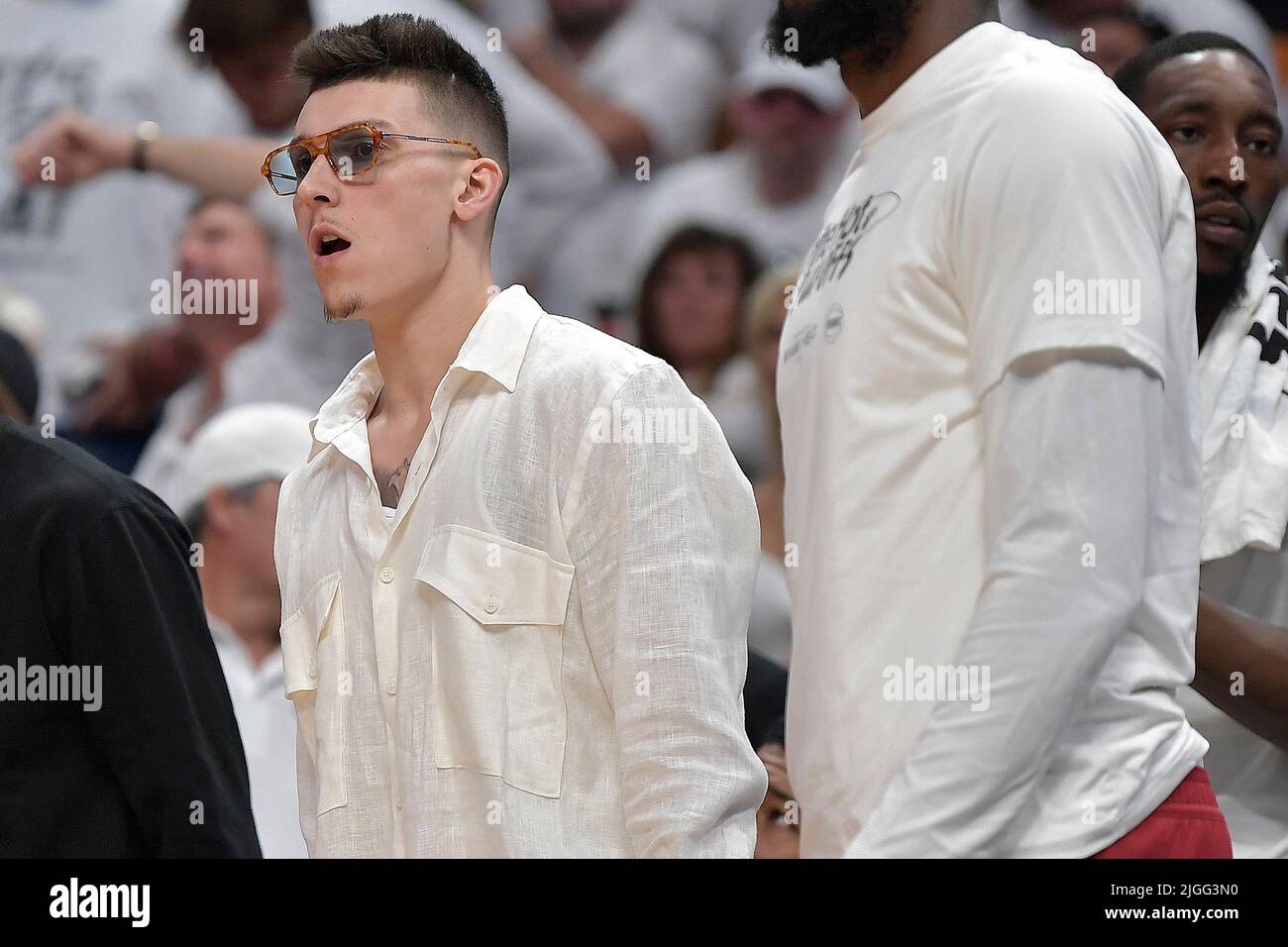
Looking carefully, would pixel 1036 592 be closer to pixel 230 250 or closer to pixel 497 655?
pixel 497 655

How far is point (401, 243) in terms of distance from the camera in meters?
2.19

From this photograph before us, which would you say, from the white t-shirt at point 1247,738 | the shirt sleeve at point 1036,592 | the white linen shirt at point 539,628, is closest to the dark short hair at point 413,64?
the white linen shirt at point 539,628

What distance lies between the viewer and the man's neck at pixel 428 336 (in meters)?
2.23

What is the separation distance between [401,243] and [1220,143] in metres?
1.18

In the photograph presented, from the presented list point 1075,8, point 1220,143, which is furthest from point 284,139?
point 1220,143

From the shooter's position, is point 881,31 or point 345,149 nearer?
point 881,31

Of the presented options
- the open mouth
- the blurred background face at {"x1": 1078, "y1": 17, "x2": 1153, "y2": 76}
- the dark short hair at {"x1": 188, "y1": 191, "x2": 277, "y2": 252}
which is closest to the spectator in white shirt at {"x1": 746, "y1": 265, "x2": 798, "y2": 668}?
the blurred background face at {"x1": 1078, "y1": 17, "x2": 1153, "y2": 76}

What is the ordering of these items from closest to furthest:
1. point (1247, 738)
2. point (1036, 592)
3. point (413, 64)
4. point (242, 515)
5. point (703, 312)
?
point (1036, 592) → point (413, 64) → point (1247, 738) → point (242, 515) → point (703, 312)

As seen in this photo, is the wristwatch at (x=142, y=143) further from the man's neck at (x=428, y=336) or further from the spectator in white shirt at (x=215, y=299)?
the man's neck at (x=428, y=336)

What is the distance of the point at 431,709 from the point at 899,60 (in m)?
0.91

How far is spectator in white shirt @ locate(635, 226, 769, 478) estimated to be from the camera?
4293 millimetres

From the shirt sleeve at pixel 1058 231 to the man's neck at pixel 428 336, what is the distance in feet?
2.33

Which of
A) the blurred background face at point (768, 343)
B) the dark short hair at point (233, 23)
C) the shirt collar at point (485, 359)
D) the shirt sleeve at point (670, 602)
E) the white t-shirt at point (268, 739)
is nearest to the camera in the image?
the shirt sleeve at point (670, 602)
